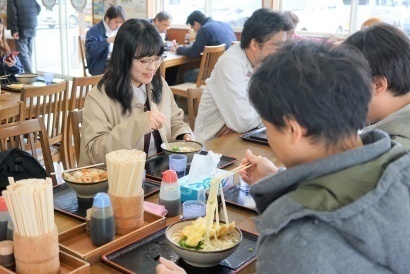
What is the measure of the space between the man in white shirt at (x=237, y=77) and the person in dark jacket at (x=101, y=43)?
2.77 metres

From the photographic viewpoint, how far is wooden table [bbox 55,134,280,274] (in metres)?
1.22

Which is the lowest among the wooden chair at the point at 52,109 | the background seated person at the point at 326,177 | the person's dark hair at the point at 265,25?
the wooden chair at the point at 52,109

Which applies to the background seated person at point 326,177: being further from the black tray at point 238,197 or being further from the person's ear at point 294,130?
the black tray at point 238,197

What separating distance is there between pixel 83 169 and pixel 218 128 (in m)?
1.21

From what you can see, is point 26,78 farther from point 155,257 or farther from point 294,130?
point 294,130

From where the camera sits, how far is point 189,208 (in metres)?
1.45

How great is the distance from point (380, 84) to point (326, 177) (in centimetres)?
84

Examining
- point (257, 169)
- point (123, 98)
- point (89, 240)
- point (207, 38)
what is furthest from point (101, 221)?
point (207, 38)

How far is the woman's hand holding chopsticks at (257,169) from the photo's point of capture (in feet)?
4.74

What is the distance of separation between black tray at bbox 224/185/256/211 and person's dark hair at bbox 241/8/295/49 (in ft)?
4.15

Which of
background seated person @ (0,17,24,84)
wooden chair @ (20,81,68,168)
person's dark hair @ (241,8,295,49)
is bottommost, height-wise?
wooden chair @ (20,81,68,168)

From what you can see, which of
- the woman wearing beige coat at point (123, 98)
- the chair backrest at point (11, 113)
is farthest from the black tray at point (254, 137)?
the chair backrest at point (11, 113)

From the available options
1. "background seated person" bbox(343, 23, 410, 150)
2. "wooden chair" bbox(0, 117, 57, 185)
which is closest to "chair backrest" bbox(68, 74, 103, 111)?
"wooden chair" bbox(0, 117, 57, 185)

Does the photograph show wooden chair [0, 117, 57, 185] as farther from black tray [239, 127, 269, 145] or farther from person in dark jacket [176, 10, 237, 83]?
person in dark jacket [176, 10, 237, 83]
